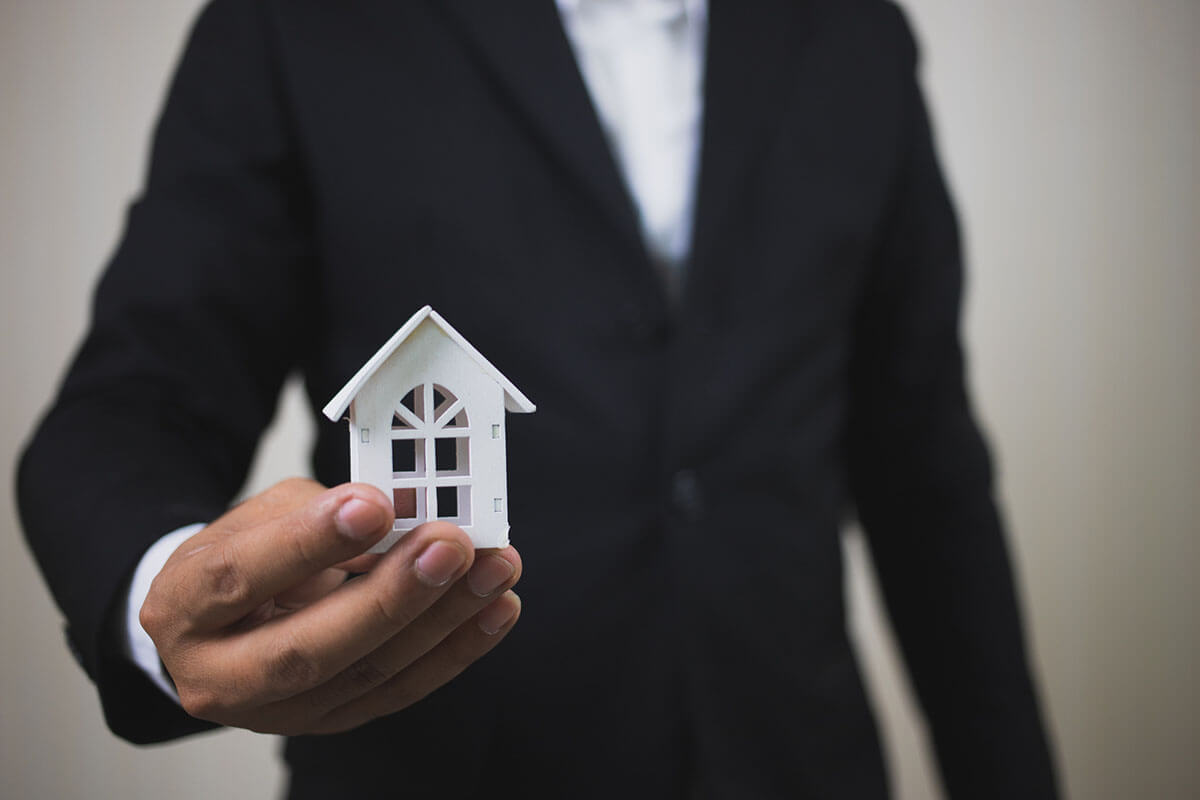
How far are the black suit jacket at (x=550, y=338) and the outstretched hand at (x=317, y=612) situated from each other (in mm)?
269

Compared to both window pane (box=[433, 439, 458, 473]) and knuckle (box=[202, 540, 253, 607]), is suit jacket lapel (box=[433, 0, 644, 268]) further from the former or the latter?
knuckle (box=[202, 540, 253, 607])

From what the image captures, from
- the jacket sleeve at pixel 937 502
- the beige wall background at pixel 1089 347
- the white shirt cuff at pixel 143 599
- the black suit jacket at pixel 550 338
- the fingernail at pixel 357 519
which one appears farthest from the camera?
the beige wall background at pixel 1089 347

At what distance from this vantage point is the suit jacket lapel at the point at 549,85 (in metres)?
0.71

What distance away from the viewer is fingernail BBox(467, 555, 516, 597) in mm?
332

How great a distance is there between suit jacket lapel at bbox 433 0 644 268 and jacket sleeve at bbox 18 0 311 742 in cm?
17

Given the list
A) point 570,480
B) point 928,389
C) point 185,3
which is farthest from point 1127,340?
point 185,3

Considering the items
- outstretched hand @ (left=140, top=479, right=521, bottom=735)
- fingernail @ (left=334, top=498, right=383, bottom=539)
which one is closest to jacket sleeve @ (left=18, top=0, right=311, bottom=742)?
outstretched hand @ (left=140, top=479, right=521, bottom=735)

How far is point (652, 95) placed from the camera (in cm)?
81

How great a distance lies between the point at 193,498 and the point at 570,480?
281 mm

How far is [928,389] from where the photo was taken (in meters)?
0.92

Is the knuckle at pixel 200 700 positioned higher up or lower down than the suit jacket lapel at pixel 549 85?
lower down

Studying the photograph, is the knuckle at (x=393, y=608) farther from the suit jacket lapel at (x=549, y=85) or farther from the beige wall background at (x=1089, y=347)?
the beige wall background at (x=1089, y=347)

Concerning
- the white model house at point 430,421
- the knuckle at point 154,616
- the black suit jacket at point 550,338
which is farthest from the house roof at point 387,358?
the black suit jacket at point 550,338

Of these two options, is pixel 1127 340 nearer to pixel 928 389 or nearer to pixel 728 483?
pixel 928 389
